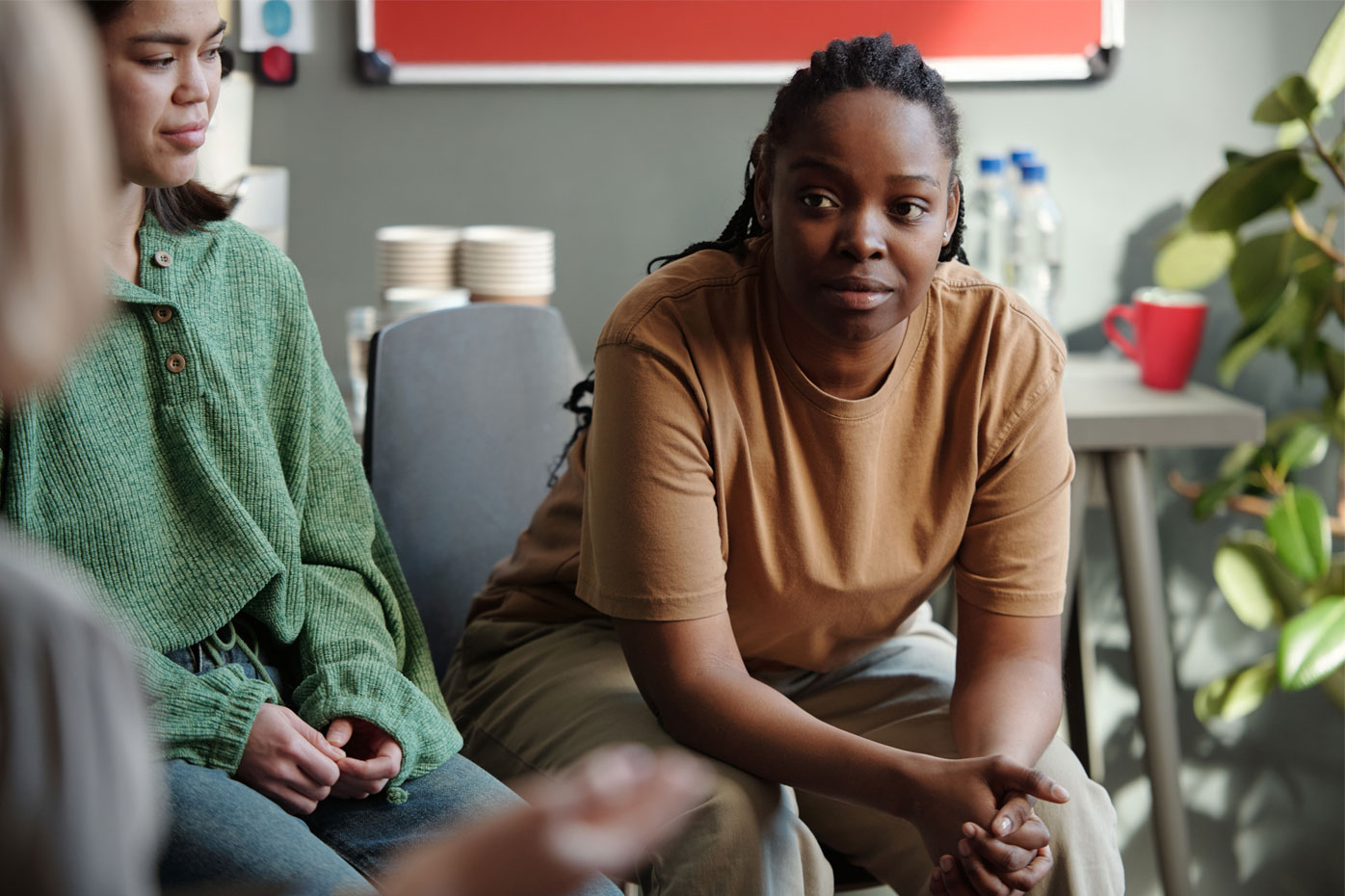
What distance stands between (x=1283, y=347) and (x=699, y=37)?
3.91 ft

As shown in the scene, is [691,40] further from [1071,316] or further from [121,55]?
[121,55]

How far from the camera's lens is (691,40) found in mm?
2328

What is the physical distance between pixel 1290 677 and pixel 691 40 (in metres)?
1.46

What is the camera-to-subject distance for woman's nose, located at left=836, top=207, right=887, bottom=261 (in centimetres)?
112

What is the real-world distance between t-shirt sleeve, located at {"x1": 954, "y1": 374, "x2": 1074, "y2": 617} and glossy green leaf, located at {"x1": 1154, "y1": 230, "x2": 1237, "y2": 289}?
1.08m

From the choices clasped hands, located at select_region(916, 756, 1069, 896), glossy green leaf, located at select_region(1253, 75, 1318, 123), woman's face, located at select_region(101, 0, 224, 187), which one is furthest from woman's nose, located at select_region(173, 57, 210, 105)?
glossy green leaf, located at select_region(1253, 75, 1318, 123)

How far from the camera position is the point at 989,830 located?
3.40 feet

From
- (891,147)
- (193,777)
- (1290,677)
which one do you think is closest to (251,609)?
(193,777)

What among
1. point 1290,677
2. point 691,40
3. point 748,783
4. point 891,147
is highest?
point 691,40

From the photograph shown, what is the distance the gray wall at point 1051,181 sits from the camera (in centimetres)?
234

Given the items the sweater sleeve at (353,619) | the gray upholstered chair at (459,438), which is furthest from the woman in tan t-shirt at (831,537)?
the gray upholstered chair at (459,438)

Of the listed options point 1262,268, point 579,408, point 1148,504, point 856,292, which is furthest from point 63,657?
point 1262,268

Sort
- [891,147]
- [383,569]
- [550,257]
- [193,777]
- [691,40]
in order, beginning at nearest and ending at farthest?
[193,777] < [891,147] < [383,569] < [550,257] < [691,40]

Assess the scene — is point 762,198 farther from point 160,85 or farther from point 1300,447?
point 1300,447
